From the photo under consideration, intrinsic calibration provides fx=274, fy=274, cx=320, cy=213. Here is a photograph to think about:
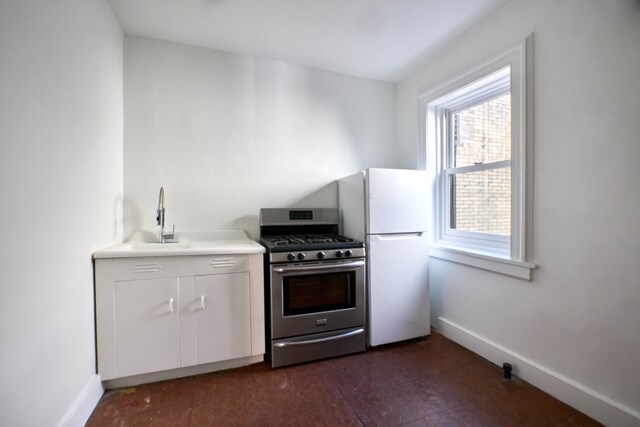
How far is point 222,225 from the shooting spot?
2.56m

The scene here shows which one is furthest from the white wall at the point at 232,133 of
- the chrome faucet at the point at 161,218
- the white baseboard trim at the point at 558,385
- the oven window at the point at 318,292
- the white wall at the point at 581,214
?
the white baseboard trim at the point at 558,385

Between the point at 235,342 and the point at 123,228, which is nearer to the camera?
the point at 235,342

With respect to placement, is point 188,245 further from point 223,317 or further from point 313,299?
point 313,299

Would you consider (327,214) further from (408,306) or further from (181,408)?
(181,408)

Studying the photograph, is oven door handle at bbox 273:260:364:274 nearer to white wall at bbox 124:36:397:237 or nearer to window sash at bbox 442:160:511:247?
white wall at bbox 124:36:397:237

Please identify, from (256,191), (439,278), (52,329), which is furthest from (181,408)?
(439,278)

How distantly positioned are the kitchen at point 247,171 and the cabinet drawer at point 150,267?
168 millimetres

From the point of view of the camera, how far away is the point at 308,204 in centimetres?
287

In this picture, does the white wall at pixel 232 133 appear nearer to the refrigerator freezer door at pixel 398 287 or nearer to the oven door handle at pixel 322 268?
the oven door handle at pixel 322 268

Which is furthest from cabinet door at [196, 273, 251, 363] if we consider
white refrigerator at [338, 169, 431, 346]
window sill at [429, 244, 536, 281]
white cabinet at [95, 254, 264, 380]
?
window sill at [429, 244, 536, 281]

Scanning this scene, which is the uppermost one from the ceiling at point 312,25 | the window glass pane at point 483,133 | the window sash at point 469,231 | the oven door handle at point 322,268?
the ceiling at point 312,25

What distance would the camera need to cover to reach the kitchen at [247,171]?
1.14 metres

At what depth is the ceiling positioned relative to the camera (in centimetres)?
198

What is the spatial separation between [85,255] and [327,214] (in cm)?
188
